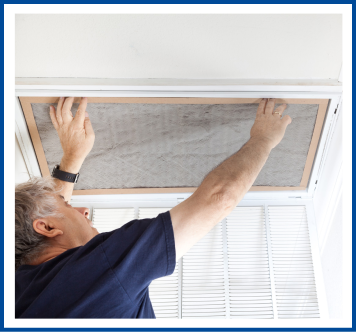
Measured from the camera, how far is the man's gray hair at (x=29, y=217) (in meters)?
1.13

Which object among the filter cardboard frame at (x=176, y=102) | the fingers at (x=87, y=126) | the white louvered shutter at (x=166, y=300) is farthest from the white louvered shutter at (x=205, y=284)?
the fingers at (x=87, y=126)

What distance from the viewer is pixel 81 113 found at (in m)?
1.35

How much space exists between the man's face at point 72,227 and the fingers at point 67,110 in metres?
0.30

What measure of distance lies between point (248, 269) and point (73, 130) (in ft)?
3.02

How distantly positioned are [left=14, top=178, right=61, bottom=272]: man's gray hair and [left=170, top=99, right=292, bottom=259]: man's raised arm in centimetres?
47

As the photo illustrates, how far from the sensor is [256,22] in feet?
3.63

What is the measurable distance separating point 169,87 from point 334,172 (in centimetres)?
75

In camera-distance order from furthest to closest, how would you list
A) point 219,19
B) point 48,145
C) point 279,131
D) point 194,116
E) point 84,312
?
point 48,145 < point 194,116 < point 279,131 < point 219,19 < point 84,312

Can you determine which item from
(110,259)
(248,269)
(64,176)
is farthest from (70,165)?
(248,269)

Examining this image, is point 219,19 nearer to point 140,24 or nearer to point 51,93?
point 140,24

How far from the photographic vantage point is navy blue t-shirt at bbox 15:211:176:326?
892mm

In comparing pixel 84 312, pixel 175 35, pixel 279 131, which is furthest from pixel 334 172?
pixel 84 312

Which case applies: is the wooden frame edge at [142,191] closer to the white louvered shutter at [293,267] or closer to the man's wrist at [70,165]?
the white louvered shutter at [293,267]

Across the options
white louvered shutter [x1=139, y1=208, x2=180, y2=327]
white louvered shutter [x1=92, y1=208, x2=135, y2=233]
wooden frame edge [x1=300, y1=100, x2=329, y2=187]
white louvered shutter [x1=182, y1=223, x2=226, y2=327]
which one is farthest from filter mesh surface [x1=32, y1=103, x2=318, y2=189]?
white louvered shutter [x1=139, y1=208, x2=180, y2=327]
